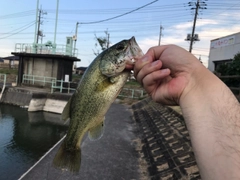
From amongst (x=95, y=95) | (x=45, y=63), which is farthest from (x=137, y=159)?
(x=45, y=63)

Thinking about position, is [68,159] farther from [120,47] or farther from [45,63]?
[45,63]

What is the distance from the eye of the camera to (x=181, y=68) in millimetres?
1838

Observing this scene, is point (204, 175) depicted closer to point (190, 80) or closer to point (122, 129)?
point (190, 80)

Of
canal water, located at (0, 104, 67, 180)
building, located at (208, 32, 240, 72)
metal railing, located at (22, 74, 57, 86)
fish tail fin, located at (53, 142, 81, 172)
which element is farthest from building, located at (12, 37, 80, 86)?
fish tail fin, located at (53, 142, 81, 172)

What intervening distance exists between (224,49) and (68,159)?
25394mm

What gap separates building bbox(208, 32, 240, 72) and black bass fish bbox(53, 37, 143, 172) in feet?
75.4

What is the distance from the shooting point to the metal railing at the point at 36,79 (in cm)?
2356

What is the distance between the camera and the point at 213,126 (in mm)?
1501

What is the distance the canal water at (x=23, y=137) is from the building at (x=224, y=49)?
681 inches

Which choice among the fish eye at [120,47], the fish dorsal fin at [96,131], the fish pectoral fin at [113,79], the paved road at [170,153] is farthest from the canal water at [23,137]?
the fish eye at [120,47]

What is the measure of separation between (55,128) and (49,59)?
11.1 meters

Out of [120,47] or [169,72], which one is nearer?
[169,72]

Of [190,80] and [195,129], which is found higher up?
[190,80]

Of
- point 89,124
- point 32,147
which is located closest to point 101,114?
point 89,124
